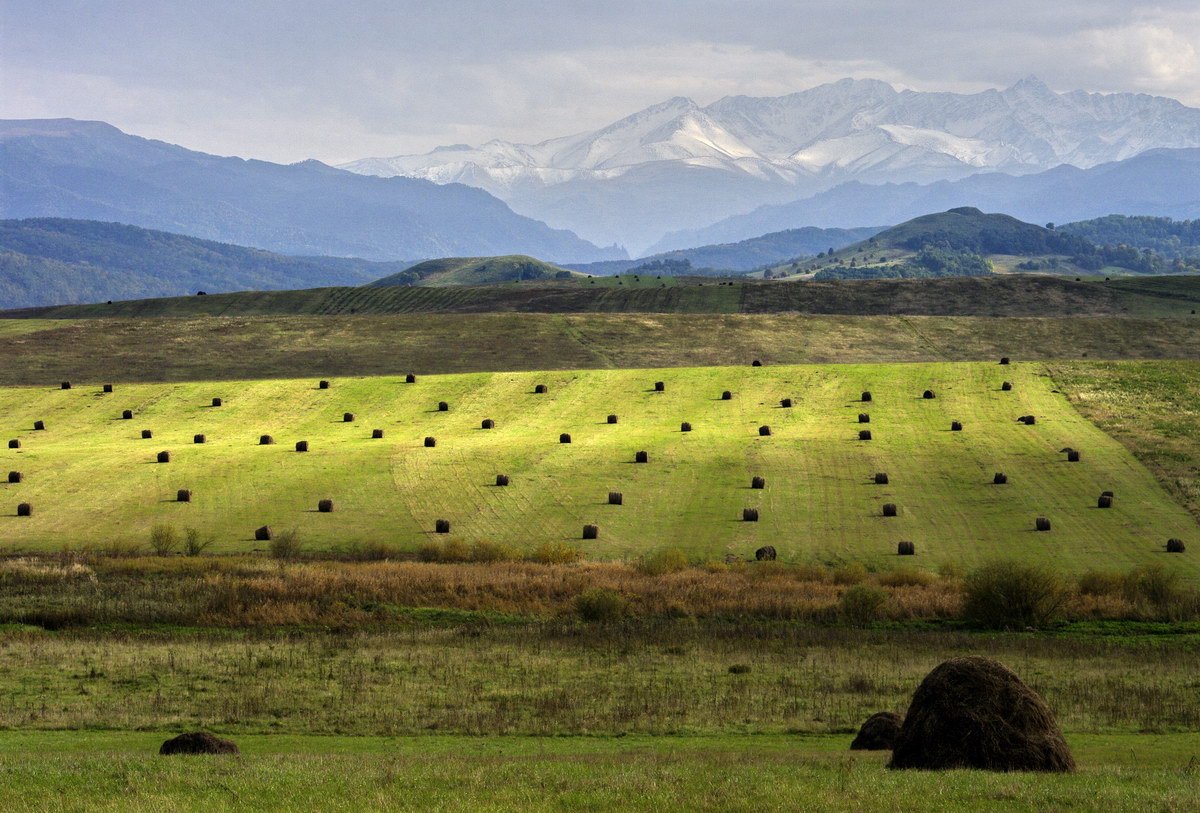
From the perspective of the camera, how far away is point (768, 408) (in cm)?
8581

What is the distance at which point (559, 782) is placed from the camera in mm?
23516

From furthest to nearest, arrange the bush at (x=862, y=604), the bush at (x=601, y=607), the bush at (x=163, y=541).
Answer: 1. the bush at (x=163, y=541)
2. the bush at (x=601, y=607)
3. the bush at (x=862, y=604)

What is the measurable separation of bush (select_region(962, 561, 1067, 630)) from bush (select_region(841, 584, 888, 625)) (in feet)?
11.5

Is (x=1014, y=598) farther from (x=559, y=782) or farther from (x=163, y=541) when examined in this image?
(x=163, y=541)

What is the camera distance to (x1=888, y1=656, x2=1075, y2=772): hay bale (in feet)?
81.1

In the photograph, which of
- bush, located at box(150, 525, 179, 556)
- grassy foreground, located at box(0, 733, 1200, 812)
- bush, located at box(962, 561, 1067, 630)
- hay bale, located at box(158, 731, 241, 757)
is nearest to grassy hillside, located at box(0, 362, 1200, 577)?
bush, located at box(150, 525, 179, 556)

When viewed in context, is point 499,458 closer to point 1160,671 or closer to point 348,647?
point 348,647

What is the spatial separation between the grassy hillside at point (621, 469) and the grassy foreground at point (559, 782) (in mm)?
28643

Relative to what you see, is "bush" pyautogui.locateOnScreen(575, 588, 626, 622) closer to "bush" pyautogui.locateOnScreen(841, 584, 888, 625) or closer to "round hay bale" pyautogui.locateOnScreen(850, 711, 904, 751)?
"bush" pyautogui.locateOnScreen(841, 584, 888, 625)

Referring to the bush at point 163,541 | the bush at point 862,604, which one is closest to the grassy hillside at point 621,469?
the bush at point 163,541

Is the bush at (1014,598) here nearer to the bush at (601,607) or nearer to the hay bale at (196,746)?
the bush at (601,607)

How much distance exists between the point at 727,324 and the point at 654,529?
79.7 metres

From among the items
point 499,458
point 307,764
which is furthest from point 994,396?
point 307,764

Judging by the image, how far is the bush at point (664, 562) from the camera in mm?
53094
